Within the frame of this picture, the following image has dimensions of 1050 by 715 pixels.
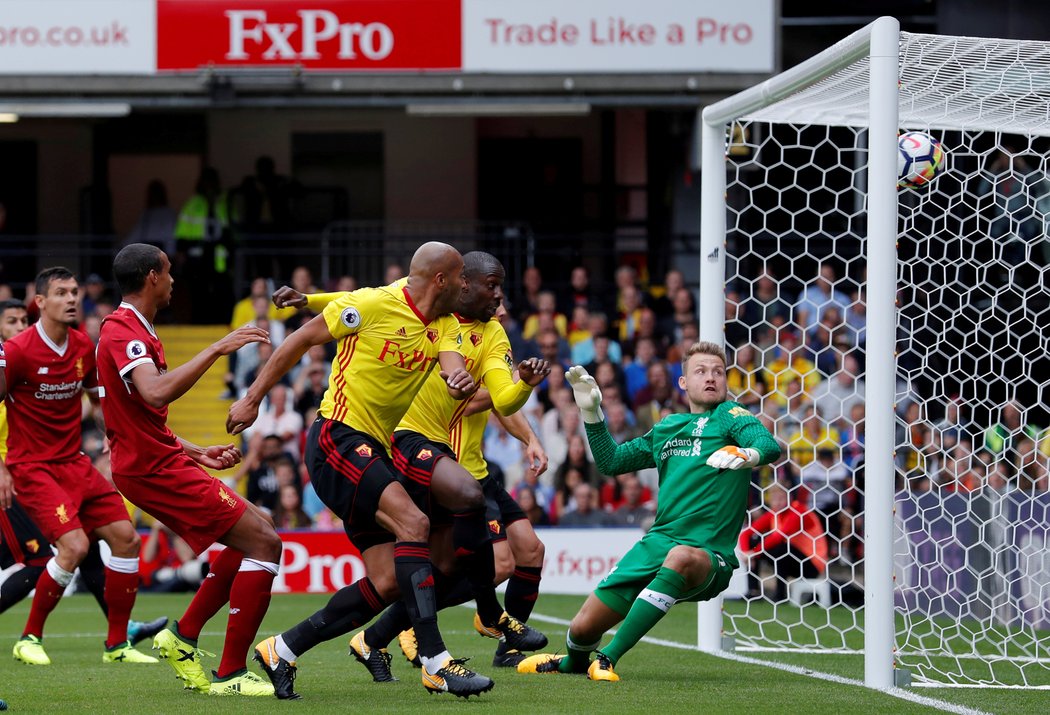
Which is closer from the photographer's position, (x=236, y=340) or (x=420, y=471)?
(x=236, y=340)

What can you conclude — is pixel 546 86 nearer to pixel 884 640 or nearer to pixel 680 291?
pixel 680 291

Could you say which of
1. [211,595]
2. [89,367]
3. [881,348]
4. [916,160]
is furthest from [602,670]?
[89,367]

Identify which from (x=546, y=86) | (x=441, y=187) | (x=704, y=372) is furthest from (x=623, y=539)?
(x=441, y=187)

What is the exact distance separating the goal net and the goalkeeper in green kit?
0.67m

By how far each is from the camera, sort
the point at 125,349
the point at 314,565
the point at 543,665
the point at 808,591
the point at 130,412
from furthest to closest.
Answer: the point at 314,565 → the point at 808,591 → the point at 543,665 → the point at 130,412 → the point at 125,349

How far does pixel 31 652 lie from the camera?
28.5ft

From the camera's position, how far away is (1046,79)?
26.3 ft

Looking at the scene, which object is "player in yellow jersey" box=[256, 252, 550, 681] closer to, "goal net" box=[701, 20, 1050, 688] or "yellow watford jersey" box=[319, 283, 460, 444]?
"yellow watford jersey" box=[319, 283, 460, 444]

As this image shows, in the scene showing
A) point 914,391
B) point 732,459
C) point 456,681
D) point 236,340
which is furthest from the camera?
point 914,391

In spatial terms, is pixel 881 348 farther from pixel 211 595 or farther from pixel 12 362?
pixel 12 362

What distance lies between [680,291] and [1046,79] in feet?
30.2

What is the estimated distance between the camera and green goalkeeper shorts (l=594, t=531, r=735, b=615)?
723 centimetres

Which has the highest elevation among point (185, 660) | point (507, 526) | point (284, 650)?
point (507, 526)

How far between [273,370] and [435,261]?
2.86 feet
